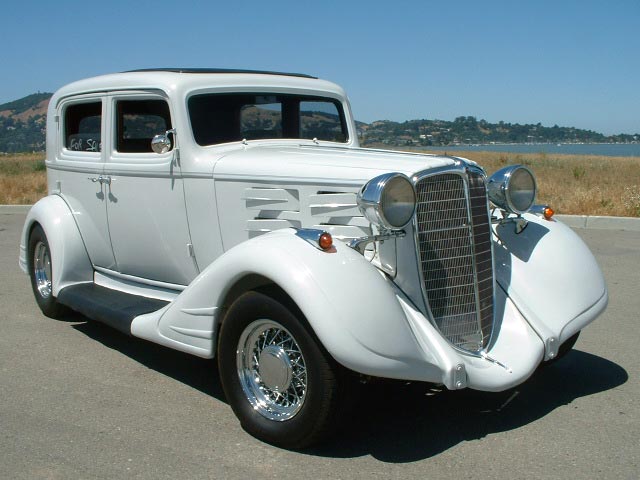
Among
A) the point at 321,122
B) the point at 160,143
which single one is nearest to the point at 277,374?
the point at 160,143

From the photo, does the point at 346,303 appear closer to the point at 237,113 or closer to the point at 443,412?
the point at 443,412

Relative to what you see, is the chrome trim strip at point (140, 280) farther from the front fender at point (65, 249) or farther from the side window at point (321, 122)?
the side window at point (321, 122)

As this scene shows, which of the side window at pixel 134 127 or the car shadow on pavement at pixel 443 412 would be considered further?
the side window at pixel 134 127

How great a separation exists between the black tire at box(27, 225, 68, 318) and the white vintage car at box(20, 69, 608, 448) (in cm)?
11

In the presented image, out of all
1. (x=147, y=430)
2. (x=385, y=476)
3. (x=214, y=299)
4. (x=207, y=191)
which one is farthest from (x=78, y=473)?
(x=207, y=191)

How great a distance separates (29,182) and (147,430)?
1482 centimetres

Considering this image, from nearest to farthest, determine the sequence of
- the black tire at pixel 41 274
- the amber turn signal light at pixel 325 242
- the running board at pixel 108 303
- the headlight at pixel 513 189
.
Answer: the amber turn signal light at pixel 325 242 → the headlight at pixel 513 189 → the running board at pixel 108 303 → the black tire at pixel 41 274

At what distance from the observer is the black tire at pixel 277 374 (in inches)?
123

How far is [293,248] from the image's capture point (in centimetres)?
327

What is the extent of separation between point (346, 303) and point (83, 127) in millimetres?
3308

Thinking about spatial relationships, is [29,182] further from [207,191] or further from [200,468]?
[200,468]

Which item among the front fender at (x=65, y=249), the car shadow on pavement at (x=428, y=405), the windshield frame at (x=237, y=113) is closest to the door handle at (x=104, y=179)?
the front fender at (x=65, y=249)

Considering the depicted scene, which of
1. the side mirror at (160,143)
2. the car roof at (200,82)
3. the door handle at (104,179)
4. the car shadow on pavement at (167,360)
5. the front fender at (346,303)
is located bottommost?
the car shadow on pavement at (167,360)

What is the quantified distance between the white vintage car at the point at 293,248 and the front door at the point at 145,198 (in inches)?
0.6
